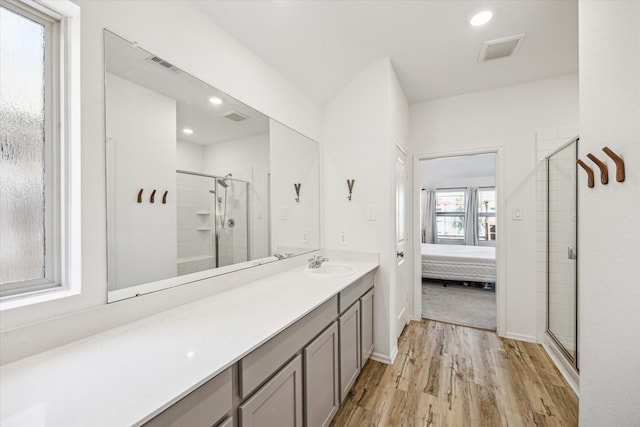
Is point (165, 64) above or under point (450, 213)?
above

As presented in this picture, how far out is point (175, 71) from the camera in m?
1.34

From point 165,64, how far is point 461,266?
4.65m

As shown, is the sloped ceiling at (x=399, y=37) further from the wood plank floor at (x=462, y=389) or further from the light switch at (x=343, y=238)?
the wood plank floor at (x=462, y=389)

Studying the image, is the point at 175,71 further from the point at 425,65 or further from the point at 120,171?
the point at 425,65

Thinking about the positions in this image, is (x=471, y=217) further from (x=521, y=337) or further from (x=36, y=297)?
(x=36, y=297)

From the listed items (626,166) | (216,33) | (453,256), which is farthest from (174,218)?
(453,256)

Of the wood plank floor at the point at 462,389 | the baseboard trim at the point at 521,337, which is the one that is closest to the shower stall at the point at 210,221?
the wood plank floor at the point at 462,389

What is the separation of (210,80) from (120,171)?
0.75 metres

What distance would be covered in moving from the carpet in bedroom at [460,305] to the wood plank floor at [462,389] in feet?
1.58

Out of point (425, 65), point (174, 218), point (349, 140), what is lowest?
point (174, 218)

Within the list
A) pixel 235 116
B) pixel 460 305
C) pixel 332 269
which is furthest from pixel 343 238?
pixel 460 305

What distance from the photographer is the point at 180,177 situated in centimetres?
140

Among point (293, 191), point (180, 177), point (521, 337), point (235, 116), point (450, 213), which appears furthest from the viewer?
point (450, 213)

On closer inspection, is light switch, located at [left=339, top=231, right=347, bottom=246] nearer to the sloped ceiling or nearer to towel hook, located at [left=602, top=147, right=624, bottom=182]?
the sloped ceiling
